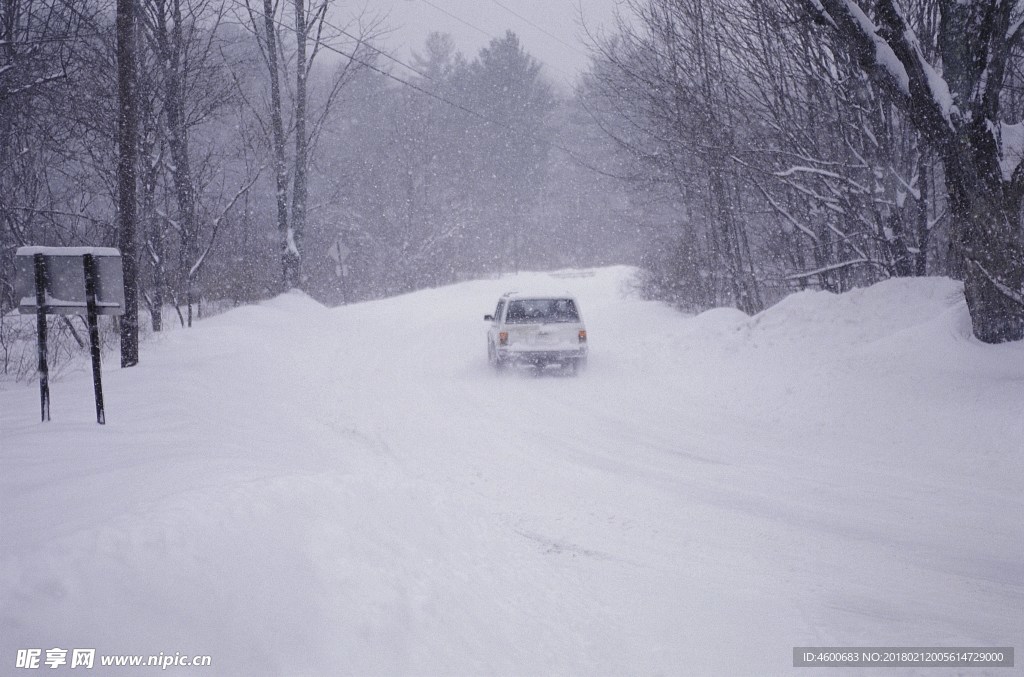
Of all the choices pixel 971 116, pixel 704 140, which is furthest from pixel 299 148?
pixel 971 116

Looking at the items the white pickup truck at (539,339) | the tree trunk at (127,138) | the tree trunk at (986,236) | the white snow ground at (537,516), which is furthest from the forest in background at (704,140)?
the white pickup truck at (539,339)

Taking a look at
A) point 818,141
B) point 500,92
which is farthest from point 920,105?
point 500,92

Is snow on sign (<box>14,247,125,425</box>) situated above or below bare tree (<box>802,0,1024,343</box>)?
below

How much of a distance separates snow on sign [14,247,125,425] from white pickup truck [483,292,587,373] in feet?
27.0

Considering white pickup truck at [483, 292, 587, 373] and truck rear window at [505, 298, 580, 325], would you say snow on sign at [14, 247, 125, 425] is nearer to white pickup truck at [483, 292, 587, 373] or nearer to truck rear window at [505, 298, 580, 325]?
white pickup truck at [483, 292, 587, 373]

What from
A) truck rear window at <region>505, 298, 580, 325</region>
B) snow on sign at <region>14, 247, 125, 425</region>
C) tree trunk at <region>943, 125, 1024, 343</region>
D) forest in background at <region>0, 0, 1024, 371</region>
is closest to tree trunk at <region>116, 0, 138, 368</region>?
forest in background at <region>0, 0, 1024, 371</region>

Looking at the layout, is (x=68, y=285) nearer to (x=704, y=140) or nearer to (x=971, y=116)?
(x=971, y=116)

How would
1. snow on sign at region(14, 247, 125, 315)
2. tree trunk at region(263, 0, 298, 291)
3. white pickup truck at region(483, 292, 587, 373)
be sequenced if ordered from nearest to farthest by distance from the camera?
snow on sign at region(14, 247, 125, 315) < white pickup truck at region(483, 292, 587, 373) < tree trunk at region(263, 0, 298, 291)

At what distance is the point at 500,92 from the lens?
59000mm

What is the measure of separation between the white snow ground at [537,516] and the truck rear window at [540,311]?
320 centimetres

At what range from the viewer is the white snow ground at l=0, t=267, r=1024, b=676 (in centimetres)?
331

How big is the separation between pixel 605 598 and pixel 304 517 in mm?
2052

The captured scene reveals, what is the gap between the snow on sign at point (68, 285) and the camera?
6301 millimetres

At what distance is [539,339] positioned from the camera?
13906 mm
